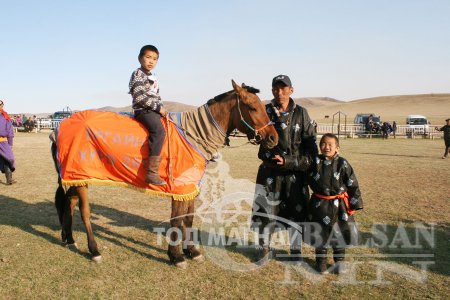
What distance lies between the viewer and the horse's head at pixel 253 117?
4.41m

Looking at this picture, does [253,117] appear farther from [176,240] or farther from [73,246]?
[73,246]

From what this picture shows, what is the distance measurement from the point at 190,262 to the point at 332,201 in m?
2.15

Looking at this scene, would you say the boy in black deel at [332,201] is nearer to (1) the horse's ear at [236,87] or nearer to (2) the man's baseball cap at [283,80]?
(2) the man's baseball cap at [283,80]

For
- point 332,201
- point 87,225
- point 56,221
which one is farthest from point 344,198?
point 56,221

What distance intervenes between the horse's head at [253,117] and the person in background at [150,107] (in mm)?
1019

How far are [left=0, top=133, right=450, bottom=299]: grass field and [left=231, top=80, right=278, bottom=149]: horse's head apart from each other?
1.77 m

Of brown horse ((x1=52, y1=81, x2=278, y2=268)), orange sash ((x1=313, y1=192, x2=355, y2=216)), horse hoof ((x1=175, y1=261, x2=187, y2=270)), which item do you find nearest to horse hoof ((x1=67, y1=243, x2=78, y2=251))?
brown horse ((x1=52, y1=81, x2=278, y2=268))

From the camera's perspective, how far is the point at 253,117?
4.48m

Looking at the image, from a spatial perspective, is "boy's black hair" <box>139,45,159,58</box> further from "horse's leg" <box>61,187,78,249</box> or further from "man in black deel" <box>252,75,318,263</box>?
"horse's leg" <box>61,187,78,249</box>

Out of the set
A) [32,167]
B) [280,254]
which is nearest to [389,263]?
[280,254]

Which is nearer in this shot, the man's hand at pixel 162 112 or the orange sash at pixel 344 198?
the orange sash at pixel 344 198

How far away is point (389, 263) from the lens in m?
4.79

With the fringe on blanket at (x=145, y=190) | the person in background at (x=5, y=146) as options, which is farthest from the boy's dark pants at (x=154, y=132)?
the person in background at (x=5, y=146)

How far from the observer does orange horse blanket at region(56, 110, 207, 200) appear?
4.61 meters
